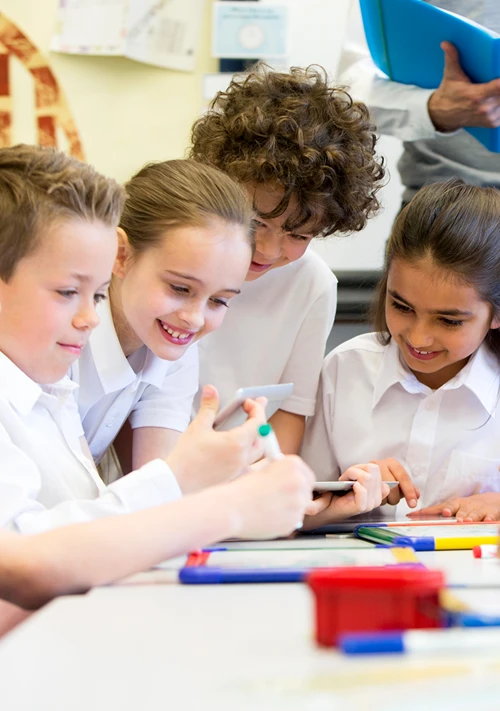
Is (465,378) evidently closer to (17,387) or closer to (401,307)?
(401,307)

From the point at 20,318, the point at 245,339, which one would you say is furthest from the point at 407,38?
the point at 20,318

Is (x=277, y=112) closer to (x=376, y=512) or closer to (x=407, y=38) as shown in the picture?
(x=407, y=38)

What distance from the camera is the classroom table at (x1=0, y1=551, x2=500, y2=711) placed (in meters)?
0.41

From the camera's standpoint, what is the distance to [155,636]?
0.54 meters

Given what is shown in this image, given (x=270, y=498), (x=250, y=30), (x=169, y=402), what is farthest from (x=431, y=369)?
(x=250, y=30)

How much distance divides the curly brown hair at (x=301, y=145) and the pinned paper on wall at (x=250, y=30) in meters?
0.78

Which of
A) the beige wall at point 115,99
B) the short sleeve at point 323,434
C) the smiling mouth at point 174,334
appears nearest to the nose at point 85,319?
the smiling mouth at point 174,334

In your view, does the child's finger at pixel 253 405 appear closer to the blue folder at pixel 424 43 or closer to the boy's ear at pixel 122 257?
the boy's ear at pixel 122 257

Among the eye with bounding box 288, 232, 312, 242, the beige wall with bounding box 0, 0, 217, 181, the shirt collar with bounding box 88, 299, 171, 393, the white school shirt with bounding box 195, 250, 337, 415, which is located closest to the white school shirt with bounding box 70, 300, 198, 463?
the shirt collar with bounding box 88, 299, 171, 393

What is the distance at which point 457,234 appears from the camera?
4.72ft

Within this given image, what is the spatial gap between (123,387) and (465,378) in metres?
0.57

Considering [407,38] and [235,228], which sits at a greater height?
[407,38]

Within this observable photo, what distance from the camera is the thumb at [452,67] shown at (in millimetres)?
1540

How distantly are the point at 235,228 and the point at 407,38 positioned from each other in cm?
57
